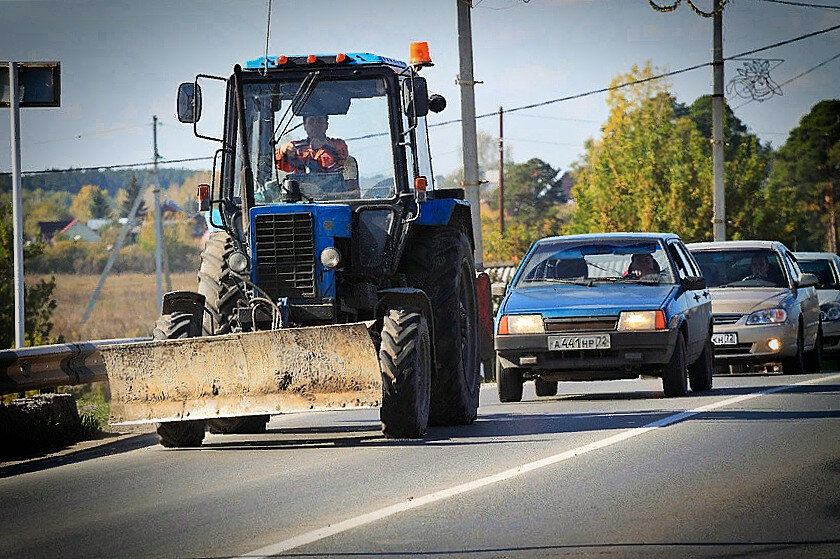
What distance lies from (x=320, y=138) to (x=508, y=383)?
15.1ft

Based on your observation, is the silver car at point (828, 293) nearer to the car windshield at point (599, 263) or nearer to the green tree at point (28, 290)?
the car windshield at point (599, 263)

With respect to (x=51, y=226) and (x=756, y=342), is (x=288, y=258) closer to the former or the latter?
(x=756, y=342)

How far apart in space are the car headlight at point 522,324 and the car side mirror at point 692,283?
6.50 ft

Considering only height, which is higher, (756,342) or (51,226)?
(51,226)

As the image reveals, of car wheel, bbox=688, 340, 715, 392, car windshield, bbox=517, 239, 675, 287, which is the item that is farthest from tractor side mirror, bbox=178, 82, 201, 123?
car wheel, bbox=688, 340, 715, 392

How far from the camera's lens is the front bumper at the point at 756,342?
842 inches

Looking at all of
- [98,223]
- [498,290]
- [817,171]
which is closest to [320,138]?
[498,290]

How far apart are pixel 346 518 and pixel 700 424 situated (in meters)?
5.78

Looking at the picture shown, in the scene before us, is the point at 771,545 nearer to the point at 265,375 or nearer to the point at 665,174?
the point at 265,375

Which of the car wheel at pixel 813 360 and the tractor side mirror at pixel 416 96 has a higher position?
the tractor side mirror at pixel 416 96

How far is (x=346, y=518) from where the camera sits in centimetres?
868

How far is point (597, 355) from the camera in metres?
16.3

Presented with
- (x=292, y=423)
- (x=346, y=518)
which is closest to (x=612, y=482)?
(x=346, y=518)

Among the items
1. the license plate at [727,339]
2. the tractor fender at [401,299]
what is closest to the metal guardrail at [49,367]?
the tractor fender at [401,299]
